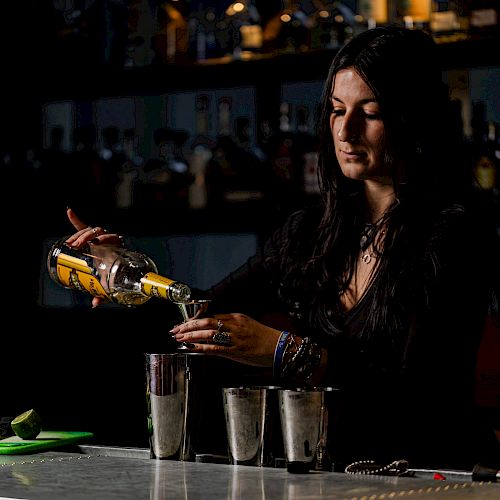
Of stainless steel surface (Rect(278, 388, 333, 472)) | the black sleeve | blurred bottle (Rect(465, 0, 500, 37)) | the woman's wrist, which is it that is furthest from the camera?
blurred bottle (Rect(465, 0, 500, 37))

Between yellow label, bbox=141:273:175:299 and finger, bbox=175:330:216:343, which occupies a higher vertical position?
yellow label, bbox=141:273:175:299

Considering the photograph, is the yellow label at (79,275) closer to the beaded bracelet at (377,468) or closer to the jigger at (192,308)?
the jigger at (192,308)

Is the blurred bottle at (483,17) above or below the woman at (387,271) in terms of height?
above

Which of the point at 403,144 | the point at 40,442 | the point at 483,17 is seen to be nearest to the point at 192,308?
the point at 40,442

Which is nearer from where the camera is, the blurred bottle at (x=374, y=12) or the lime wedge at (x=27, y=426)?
the lime wedge at (x=27, y=426)

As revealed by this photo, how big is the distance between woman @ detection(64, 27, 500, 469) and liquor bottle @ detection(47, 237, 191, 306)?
0.12 ft

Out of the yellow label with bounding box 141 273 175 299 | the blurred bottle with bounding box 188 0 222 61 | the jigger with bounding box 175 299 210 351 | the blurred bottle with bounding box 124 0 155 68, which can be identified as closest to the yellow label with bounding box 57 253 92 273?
the yellow label with bounding box 141 273 175 299

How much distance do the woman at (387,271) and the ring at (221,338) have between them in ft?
0.07

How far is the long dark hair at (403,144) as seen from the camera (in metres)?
1.94

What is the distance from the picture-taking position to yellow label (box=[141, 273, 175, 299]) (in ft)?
5.05

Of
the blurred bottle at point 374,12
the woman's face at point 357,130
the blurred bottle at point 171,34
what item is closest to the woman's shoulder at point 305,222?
the woman's face at point 357,130

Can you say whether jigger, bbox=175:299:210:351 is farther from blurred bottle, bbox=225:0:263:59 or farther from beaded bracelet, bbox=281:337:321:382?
blurred bottle, bbox=225:0:263:59

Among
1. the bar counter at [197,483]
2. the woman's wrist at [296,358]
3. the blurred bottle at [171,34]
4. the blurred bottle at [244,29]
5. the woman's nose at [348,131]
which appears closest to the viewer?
the bar counter at [197,483]

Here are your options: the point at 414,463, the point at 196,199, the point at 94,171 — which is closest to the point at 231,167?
the point at 196,199
